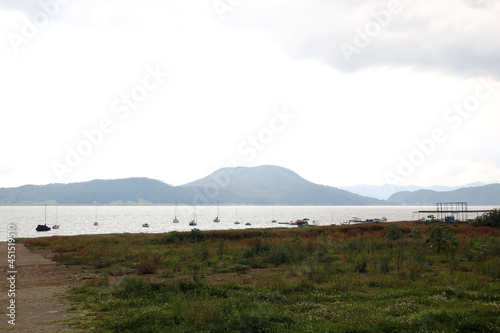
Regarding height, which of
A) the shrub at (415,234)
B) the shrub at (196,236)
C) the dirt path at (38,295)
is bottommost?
the shrub at (196,236)

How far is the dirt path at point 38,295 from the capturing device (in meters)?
8.70

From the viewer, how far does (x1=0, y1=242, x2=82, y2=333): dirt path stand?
28.6 feet

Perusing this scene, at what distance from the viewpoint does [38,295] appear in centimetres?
1212

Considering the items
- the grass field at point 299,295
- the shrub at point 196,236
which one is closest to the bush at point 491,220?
the grass field at point 299,295

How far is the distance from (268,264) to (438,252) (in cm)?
924

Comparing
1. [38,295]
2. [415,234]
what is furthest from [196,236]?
[38,295]

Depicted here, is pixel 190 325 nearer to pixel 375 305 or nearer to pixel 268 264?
pixel 375 305

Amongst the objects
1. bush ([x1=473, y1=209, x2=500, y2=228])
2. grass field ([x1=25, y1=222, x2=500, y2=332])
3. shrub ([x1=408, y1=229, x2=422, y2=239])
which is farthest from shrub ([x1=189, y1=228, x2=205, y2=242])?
bush ([x1=473, y1=209, x2=500, y2=228])

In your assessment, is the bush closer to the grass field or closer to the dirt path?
the grass field

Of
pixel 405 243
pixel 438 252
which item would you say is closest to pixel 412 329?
pixel 438 252

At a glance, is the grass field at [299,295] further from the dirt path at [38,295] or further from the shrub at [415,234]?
the shrub at [415,234]

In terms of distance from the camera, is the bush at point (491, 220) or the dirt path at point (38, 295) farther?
the bush at point (491, 220)

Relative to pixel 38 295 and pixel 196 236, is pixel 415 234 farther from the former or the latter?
pixel 38 295

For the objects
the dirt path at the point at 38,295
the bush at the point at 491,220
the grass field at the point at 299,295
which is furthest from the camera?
the bush at the point at 491,220
